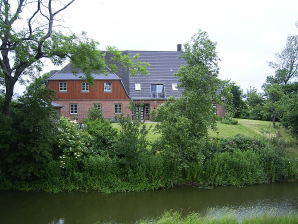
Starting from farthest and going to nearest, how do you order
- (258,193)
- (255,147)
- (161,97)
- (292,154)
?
1. (161,97)
2. (292,154)
3. (255,147)
4. (258,193)

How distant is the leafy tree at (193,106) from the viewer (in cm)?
1448

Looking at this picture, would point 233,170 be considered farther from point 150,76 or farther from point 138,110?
point 150,76

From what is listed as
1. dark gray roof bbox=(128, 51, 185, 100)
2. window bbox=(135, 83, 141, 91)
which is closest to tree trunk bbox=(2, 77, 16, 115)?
dark gray roof bbox=(128, 51, 185, 100)

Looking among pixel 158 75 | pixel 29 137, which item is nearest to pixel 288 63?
pixel 158 75

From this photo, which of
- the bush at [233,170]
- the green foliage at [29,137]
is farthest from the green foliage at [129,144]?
the bush at [233,170]

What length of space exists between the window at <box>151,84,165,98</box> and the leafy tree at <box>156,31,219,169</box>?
1757 cm

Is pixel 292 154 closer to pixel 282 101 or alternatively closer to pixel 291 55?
pixel 282 101

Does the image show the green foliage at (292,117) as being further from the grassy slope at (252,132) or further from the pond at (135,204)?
the pond at (135,204)

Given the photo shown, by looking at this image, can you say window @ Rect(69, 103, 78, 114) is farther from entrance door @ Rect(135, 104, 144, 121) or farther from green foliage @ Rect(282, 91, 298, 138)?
green foliage @ Rect(282, 91, 298, 138)

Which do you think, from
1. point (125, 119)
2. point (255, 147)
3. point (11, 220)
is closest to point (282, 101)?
point (255, 147)

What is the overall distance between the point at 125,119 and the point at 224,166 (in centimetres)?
531

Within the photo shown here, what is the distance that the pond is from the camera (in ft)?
35.5

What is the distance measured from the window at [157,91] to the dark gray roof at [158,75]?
0.40 meters

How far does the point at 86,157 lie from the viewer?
14328 millimetres
